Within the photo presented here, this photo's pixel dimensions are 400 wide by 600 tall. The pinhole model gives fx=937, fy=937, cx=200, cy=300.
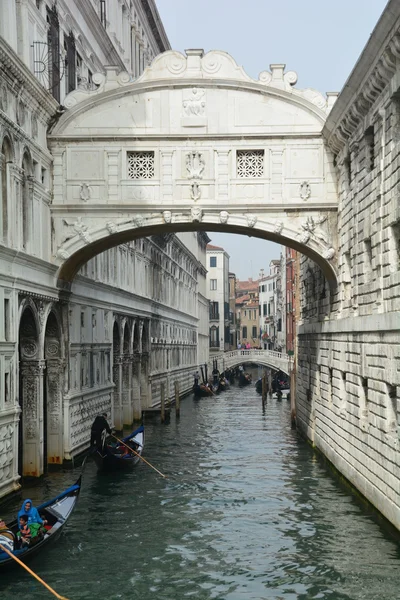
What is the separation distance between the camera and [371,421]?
1444 centimetres

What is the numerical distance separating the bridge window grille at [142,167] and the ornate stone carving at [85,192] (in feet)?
2.69

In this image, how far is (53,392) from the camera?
18.8 metres

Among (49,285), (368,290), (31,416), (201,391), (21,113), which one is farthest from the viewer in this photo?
(201,391)

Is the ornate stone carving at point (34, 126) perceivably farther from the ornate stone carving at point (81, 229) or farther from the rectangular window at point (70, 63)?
the rectangular window at point (70, 63)

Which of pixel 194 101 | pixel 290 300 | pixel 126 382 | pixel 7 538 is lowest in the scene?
pixel 7 538

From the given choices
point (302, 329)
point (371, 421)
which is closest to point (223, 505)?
point (371, 421)

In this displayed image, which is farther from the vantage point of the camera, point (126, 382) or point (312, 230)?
point (126, 382)

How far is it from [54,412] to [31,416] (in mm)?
1885

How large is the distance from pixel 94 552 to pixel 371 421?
4.72 meters

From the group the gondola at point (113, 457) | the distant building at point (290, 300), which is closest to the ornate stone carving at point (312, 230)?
the gondola at point (113, 457)

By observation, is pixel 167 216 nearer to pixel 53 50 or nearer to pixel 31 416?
pixel 53 50

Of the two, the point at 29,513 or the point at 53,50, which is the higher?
the point at 53,50

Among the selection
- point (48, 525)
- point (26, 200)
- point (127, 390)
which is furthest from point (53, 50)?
point (127, 390)

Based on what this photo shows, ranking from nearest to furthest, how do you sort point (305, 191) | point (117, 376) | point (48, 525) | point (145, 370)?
1. point (48, 525)
2. point (305, 191)
3. point (117, 376)
4. point (145, 370)
